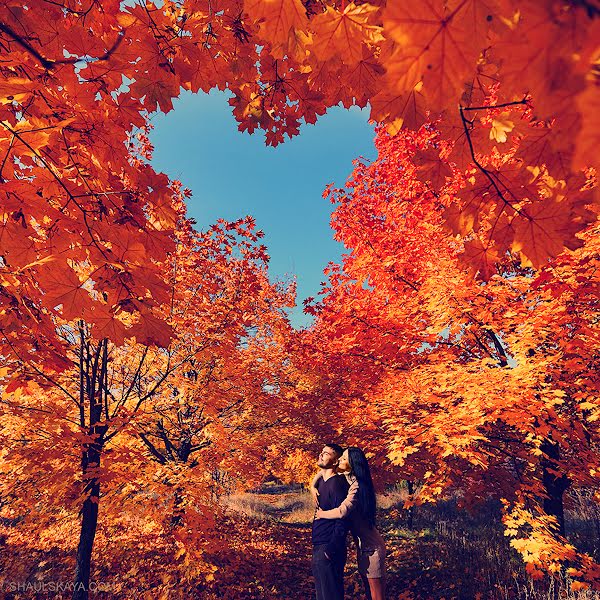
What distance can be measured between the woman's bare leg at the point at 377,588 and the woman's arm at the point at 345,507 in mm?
818

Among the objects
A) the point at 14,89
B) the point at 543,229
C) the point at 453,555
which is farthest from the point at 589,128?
the point at 453,555

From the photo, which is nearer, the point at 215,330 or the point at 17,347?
the point at 17,347

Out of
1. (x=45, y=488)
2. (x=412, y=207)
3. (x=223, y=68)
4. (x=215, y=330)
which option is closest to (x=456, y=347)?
(x=412, y=207)

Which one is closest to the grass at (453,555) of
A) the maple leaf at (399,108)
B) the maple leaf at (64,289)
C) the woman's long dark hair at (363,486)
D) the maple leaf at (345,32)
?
the woman's long dark hair at (363,486)

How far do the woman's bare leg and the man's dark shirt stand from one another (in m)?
0.46

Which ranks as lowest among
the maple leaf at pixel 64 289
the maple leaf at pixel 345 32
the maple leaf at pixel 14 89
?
the maple leaf at pixel 64 289

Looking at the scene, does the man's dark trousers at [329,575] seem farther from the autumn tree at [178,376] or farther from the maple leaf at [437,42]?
the maple leaf at [437,42]

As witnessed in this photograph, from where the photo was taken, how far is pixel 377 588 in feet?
12.1

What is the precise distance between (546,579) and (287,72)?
366 inches

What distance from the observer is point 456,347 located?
20.2 feet

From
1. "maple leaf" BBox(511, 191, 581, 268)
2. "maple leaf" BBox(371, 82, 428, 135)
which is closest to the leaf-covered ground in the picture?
"maple leaf" BBox(511, 191, 581, 268)

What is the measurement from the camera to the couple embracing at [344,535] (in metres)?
3.73

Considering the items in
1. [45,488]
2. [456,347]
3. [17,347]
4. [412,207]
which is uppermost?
[412,207]

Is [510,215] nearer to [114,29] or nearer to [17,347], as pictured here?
[114,29]
